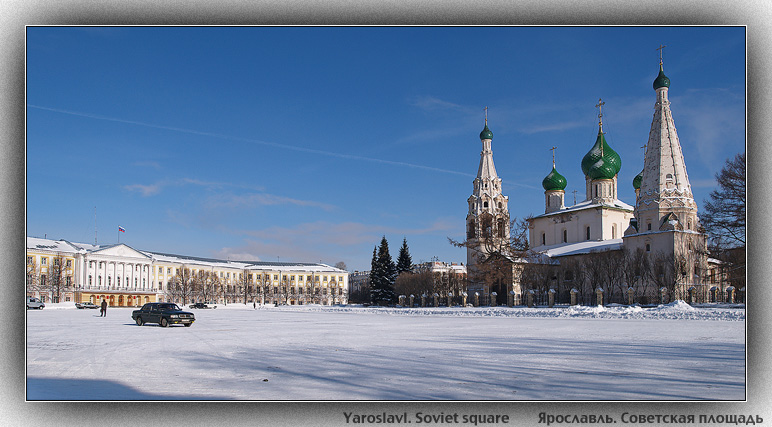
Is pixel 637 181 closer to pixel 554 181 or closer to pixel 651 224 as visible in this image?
pixel 554 181

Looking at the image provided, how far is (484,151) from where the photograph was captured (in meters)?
82.9

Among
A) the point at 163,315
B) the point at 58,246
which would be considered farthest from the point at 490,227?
A: the point at 58,246

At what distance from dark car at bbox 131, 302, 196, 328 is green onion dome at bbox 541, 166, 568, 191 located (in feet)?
212

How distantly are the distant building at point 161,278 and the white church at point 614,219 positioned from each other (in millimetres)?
50293

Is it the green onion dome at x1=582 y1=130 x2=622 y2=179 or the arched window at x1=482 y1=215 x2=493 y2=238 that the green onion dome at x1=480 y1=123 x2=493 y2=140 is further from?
the arched window at x1=482 y1=215 x2=493 y2=238

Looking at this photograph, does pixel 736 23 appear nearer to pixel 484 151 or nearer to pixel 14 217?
pixel 14 217

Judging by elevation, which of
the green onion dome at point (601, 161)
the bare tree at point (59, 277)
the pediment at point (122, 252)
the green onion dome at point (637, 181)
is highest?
the green onion dome at point (601, 161)

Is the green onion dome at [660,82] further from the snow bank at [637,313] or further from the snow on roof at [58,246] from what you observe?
the snow on roof at [58,246]

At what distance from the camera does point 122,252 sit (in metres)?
101

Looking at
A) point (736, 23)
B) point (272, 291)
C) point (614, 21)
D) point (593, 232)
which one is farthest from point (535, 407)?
point (272, 291)

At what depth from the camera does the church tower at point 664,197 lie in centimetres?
5834

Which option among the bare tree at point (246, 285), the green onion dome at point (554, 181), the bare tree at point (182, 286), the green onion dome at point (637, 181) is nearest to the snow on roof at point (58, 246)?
the bare tree at point (182, 286)

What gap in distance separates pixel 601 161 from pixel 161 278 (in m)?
72.8

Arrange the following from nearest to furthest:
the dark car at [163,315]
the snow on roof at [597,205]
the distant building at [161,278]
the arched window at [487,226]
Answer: the dark car at [163,315], the arched window at [487,226], the snow on roof at [597,205], the distant building at [161,278]
